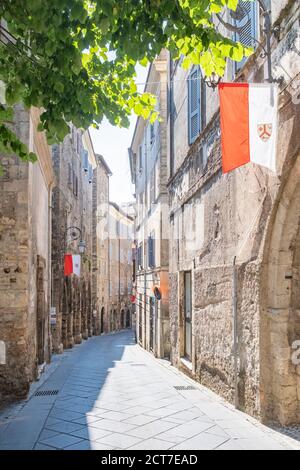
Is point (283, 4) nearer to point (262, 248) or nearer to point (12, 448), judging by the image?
point (262, 248)

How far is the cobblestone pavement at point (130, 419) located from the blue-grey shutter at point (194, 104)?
524cm

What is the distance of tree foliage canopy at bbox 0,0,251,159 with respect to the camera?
14.0ft

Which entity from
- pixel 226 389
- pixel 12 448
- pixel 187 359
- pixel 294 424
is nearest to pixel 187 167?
pixel 187 359

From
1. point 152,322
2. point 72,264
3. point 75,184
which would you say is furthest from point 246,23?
point 75,184

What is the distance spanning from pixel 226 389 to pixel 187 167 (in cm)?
554

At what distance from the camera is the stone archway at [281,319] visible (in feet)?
20.4

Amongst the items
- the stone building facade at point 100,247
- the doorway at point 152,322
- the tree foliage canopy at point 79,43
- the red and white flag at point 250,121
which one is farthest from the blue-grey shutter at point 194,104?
the stone building facade at point 100,247

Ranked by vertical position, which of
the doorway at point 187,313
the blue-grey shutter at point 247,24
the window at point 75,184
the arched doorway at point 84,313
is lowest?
the arched doorway at point 84,313

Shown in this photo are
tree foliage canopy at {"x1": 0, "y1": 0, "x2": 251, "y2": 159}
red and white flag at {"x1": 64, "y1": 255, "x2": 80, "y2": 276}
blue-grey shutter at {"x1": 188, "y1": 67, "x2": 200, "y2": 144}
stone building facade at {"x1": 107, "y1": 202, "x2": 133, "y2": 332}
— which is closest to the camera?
tree foliage canopy at {"x1": 0, "y1": 0, "x2": 251, "y2": 159}

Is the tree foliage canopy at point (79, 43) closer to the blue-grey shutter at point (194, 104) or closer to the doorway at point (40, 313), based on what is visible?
the blue-grey shutter at point (194, 104)

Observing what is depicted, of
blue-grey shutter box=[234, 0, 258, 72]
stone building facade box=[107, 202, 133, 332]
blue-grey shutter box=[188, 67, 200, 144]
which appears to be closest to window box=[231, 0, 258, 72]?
blue-grey shutter box=[234, 0, 258, 72]

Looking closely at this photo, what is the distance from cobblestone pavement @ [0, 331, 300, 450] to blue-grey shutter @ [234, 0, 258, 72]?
505 centimetres

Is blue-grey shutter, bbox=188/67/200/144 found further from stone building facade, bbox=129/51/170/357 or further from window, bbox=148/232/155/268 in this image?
window, bbox=148/232/155/268

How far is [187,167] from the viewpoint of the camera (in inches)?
469
